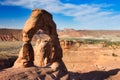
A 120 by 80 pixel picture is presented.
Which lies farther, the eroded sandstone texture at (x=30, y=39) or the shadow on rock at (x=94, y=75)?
the shadow on rock at (x=94, y=75)

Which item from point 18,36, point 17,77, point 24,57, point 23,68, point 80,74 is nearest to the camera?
point 17,77

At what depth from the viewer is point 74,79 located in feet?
66.7

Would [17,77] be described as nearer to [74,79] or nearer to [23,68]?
[23,68]

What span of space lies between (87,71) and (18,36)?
12952 cm

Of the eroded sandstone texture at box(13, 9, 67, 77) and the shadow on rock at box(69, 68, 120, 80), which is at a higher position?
the eroded sandstone texture at box(13, 9, 67, 77)

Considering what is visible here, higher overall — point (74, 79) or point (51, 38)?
point (51, 38)

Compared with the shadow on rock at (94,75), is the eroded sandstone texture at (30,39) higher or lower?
higher

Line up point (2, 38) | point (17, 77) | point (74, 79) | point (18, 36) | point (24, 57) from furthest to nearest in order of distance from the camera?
point (18, 36)
point (2, 38)
point (74, 79)
point (24, 57)
point (17, 77)

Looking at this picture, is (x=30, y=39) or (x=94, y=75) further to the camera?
(x=94, y=75)

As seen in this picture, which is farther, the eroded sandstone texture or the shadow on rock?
the shadow on rock

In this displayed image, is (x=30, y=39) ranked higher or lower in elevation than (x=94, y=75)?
higher

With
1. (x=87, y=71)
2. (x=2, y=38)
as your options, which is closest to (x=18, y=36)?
(x=2, y=38)

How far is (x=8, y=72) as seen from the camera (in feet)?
53.3

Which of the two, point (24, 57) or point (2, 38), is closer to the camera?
point (24, 57)
